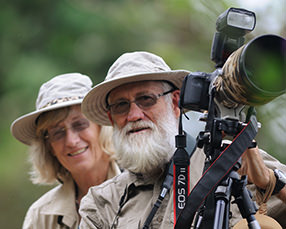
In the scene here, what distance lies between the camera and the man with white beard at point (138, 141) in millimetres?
3137

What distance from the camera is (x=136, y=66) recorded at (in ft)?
10.9

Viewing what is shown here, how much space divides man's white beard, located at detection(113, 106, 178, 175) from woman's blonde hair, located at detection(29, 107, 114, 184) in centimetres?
112

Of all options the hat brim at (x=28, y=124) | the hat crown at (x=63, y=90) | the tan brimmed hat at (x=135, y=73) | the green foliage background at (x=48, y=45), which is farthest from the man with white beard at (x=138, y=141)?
the green foliage background at (x=48, y=45)

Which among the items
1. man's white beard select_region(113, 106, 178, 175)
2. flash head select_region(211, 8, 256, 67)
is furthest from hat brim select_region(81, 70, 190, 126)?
flash head select_region(211, 8, 256, 67)

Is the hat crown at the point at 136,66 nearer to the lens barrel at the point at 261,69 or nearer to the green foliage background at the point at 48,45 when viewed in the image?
the lens barrel at the point at 261,69

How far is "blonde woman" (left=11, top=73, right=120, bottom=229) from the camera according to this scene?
169 inches

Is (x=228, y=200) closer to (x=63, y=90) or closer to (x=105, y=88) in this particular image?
(x=105, y=88)

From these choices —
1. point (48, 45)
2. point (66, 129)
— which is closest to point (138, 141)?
point (66, 129)

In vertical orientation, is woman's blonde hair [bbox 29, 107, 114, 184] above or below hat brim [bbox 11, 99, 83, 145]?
below

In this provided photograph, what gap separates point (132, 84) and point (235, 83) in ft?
4.24

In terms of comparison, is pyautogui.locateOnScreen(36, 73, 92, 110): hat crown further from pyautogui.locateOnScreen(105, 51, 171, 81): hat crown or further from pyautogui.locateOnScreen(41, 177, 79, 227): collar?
pyautogui.locateOnScreen(105, 51, 171, 81): hat crown

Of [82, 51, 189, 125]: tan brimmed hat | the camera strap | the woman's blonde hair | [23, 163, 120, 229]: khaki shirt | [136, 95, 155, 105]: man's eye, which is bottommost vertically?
[23, 163, 120, 229]: khaki shirt

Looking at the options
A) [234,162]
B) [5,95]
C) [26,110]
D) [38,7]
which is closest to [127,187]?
[234,162]

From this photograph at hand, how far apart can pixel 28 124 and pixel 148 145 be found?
1586 millimetres
